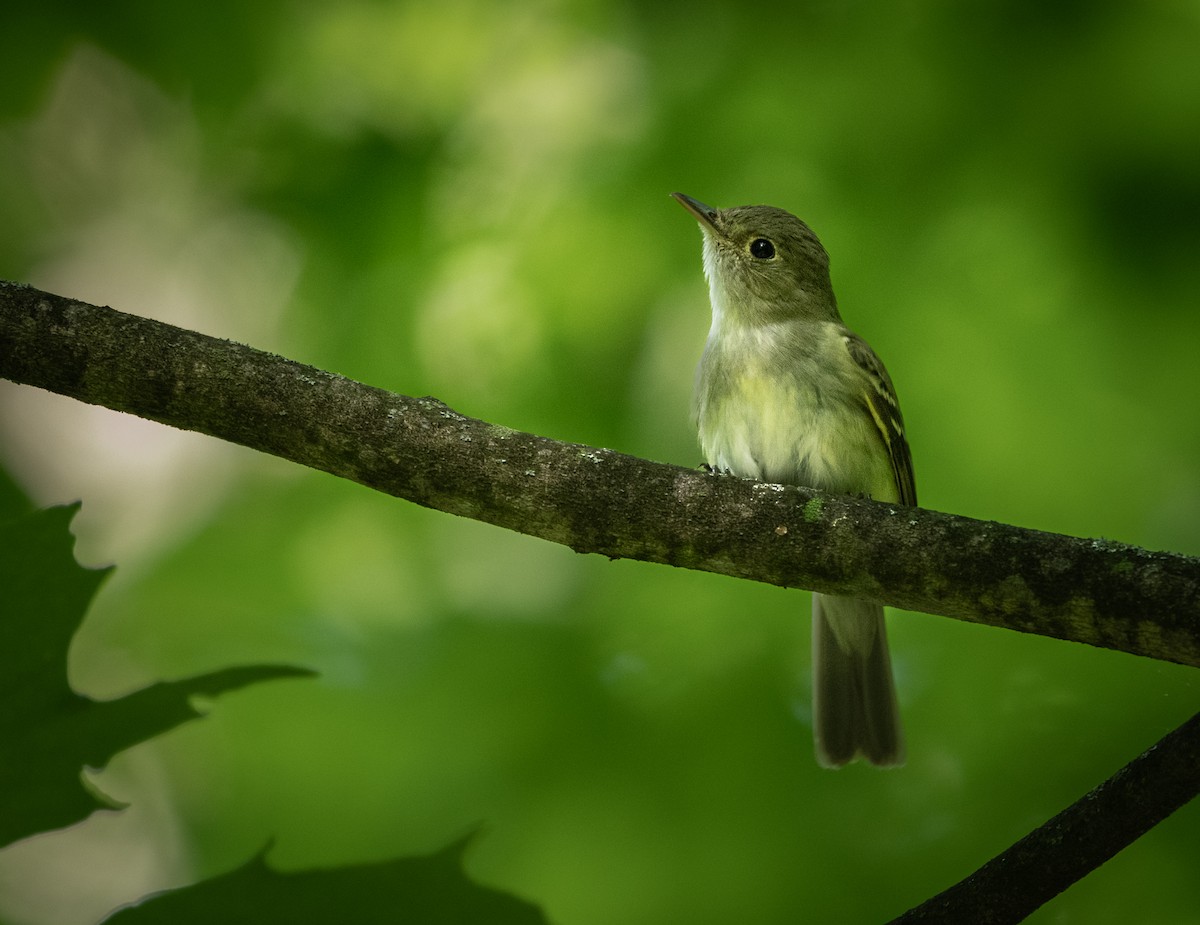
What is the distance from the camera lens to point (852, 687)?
14.3 feet

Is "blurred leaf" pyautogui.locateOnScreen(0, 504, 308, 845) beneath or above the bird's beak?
beneath

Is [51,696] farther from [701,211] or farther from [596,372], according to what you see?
[701,211]

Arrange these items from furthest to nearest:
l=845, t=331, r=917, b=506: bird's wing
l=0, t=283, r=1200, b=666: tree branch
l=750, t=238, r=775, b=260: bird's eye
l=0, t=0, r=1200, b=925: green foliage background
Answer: l=750, t=238, r=775, b=260: bird's eye, l=845, t=331, r=917, b=506: bird's wing, l=0, t=0, r=1200, b=925: green foliage background, l=0, t=283, r=1200, b=666: tree branch

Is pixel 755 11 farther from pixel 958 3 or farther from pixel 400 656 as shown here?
pixel 400 656

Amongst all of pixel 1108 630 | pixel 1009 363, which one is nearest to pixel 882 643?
pixel 1009 363

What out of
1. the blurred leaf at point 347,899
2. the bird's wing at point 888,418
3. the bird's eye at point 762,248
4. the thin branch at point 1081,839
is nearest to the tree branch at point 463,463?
the thin branch at point 1081,839

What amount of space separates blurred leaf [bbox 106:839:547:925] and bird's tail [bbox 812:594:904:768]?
2.08 m

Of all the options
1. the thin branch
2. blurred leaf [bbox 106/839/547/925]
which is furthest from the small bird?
blurred leaf [bbox 106/839/547/925]

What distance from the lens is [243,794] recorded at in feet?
14.1

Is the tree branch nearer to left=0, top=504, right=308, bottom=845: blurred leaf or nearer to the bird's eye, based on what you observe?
left=0, top=504, right=308, bottom=845: blurred leaf

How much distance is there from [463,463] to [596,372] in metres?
2.27

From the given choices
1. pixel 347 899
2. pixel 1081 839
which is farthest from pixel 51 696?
pixel 1081 839

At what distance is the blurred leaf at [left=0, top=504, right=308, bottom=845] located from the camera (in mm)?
2137

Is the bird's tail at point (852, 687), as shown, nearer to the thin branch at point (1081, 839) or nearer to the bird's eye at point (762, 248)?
the bird's eye at point (762, 248)
